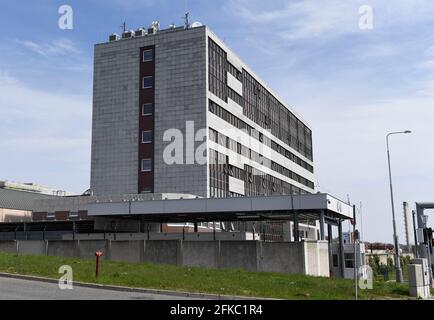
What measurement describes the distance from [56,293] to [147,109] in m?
47.5

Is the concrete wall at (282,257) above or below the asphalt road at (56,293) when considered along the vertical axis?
above

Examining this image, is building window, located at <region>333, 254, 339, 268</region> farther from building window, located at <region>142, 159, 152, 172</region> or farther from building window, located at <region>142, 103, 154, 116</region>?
building window, located at <region>142, 103, 154, 116</region>

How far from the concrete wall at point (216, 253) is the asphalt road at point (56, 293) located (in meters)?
14.7

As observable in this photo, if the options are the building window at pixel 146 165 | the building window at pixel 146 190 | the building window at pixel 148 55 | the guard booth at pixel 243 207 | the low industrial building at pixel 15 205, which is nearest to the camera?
the guard booth at pixel 243 207

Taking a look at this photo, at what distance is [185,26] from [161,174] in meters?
18.7

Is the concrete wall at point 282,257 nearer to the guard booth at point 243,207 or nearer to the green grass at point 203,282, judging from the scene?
the guard booth at point 243,207

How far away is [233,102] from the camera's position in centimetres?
6906

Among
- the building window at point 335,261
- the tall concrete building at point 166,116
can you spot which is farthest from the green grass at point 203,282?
the tall concrete building at point 166,116

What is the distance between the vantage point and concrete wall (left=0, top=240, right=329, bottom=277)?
31.1 metres

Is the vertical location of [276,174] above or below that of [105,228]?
above

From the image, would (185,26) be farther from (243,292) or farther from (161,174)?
(243,292)

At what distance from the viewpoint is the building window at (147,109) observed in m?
62.1

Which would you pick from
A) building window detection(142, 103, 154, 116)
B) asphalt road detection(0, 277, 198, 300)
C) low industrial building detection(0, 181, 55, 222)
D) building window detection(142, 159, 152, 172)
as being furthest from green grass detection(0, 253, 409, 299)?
low industrial building detection(0, 181, 55, 222)
